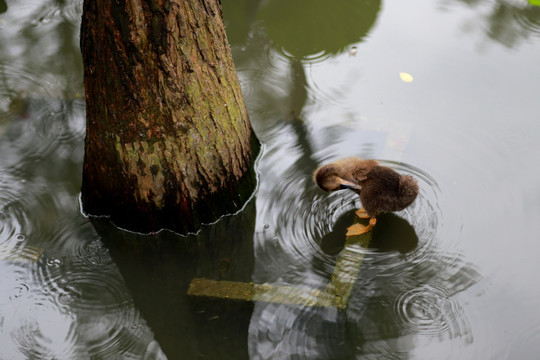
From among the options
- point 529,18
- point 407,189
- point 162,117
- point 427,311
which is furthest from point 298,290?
point 529,18

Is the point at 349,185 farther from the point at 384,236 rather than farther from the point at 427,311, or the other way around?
the point at 427,311

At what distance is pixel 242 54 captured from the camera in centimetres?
588

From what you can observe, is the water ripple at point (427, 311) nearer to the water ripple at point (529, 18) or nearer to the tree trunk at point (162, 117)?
Answer: the tree trunk at point (162, 117)

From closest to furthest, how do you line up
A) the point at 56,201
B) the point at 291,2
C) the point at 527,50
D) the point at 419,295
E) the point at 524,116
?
the point at 419,295, the point at 56,201, the point at 524,116, the point at 527,50, the point at 291,2

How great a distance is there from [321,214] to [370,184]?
447mm

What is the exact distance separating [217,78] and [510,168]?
2377 millimetres

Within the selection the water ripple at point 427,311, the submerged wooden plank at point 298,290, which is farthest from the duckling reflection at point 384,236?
the water ripple at point 427,311

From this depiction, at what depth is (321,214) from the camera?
4.32 metres

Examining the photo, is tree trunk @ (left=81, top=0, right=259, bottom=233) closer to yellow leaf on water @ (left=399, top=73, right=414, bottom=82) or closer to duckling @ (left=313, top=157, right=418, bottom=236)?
duckling @ (left=313, top=157, right=418, bottom=236)

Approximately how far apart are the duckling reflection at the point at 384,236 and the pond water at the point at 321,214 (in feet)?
0.04

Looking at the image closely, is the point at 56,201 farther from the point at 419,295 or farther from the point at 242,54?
the point at 419,295

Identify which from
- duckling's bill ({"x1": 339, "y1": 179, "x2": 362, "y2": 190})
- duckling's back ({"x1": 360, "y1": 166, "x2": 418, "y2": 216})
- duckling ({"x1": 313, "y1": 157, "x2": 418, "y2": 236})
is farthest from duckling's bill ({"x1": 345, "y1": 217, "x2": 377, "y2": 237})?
duckling's bill ({"x1": 339, "y1": 179, "x2": 362, "y2": 190})

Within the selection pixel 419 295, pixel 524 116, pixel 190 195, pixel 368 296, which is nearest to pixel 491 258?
pixel 419 295

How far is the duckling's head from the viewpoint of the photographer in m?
4.22
